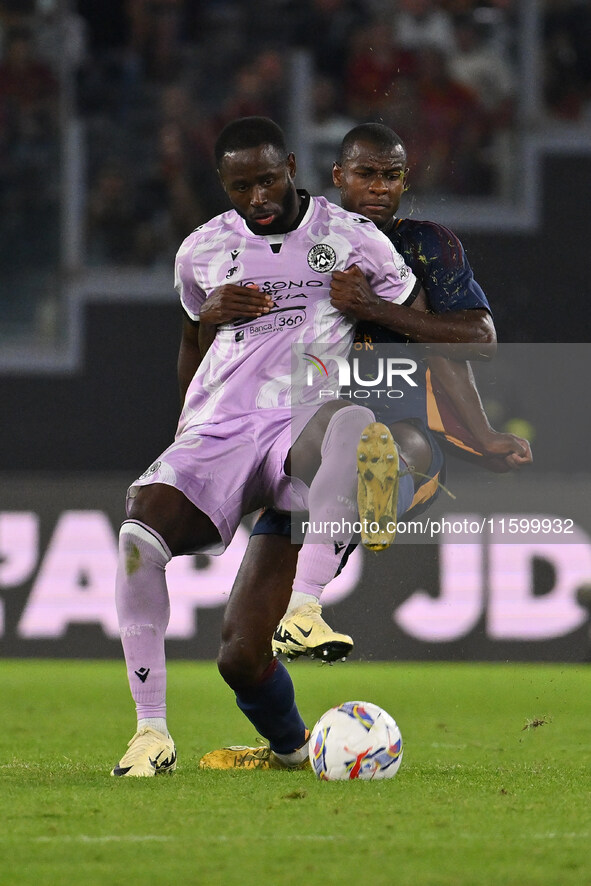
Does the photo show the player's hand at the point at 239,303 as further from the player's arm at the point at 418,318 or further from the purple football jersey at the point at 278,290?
the player's arm at the point at 418,318

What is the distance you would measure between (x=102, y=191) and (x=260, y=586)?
7527 mm

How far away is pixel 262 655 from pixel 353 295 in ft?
4.06

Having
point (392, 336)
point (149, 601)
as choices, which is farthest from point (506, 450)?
point (149, 601)

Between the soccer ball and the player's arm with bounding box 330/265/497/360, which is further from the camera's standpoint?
the player's arm with bounding box 330/265/497/360

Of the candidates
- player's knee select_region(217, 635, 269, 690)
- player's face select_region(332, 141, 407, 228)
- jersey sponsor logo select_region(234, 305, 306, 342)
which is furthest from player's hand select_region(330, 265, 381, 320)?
player's knee select_region(217, 635, 269, 690)

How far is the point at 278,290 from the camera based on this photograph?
488cm

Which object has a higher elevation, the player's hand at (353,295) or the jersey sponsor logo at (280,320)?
the player's hand at (353,295)

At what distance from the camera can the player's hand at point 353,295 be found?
477 cm

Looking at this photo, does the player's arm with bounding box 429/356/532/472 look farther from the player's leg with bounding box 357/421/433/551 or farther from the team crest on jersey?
the player's leg with bounding box 357/421/433/551

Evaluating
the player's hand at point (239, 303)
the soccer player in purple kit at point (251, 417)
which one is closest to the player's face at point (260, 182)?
the soccer player in purple kit at point (251, 417)

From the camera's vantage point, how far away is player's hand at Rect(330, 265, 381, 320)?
4773mm

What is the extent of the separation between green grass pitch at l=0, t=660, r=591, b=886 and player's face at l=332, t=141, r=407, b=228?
1.98m

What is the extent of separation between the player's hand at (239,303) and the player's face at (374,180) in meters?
0.65

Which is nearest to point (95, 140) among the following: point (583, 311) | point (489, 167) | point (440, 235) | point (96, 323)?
point (96, 323)
